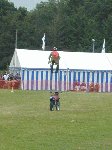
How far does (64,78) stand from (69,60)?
2086mm

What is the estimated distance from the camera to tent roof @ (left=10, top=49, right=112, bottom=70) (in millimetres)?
43531

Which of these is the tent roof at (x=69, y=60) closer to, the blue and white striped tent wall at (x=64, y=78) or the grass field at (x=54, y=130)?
the blue and white striped tent wall at (x=64, y=78)

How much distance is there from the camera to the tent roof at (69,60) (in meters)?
43.5

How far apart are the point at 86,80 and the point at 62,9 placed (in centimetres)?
6894

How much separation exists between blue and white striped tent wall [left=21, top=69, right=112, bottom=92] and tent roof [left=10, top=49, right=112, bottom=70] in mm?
416

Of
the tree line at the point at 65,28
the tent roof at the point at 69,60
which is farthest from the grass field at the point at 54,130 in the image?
the tree line at the point at 65,28

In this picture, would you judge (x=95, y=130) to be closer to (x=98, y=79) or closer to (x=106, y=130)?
(x=106, y=130)

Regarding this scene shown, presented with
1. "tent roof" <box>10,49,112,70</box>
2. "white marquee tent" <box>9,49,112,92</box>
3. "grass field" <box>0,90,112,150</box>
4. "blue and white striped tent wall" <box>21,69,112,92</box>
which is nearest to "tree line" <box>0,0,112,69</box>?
"tent roof" <box>10,49,112,70</box>

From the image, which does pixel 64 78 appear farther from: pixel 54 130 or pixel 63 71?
pixel 54 130

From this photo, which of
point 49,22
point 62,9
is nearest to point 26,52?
point 62,9

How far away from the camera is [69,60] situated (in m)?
44.8

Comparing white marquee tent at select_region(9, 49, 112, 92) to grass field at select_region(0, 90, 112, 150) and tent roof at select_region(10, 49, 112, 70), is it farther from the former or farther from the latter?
grass field at select_region(0, 90, 112, 150)

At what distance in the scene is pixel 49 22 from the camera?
4793 inches

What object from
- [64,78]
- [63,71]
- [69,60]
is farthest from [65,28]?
[63,71]
